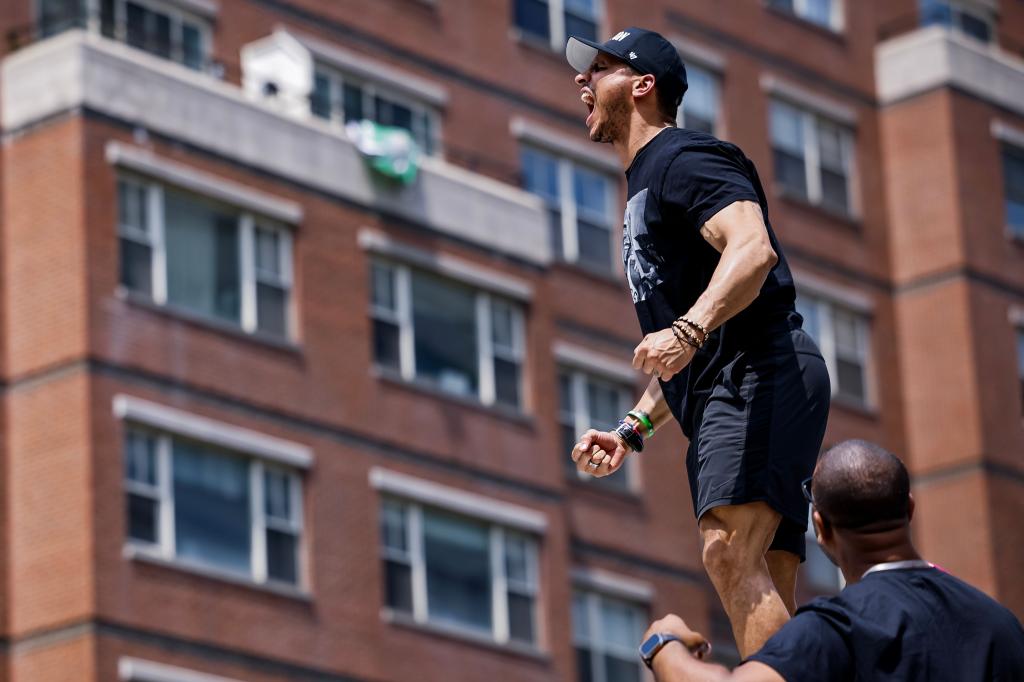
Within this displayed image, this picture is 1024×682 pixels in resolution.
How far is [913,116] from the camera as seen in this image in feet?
178

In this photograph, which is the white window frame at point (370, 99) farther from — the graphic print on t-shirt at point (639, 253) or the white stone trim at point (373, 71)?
the graphic print on t-shirt at point (639, 253)

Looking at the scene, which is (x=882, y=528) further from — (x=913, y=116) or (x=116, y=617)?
(x=913, y=116)

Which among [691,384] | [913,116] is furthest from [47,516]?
[691,384]

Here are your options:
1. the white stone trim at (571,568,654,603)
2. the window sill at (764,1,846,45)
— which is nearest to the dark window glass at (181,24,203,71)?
the white stone trim at (571,568,654,603)

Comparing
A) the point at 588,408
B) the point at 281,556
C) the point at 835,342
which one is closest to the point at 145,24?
the point at 281,556

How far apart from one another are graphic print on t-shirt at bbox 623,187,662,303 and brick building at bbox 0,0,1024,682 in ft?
86.2

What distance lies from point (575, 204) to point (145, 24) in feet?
32.5

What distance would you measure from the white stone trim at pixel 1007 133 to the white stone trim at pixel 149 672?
23819mm

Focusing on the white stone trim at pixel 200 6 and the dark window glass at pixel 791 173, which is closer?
the white stone trim at pixel 200 6

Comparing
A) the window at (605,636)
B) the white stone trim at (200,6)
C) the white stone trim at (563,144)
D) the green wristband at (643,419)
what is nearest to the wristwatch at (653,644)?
the green wristband at (643,419)

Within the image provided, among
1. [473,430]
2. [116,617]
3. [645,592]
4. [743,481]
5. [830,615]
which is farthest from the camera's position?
[645,592]

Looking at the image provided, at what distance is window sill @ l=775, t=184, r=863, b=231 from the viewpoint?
52312 millimetres

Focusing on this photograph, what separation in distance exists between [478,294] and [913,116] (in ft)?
46.9

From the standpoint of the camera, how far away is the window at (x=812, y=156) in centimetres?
5306
